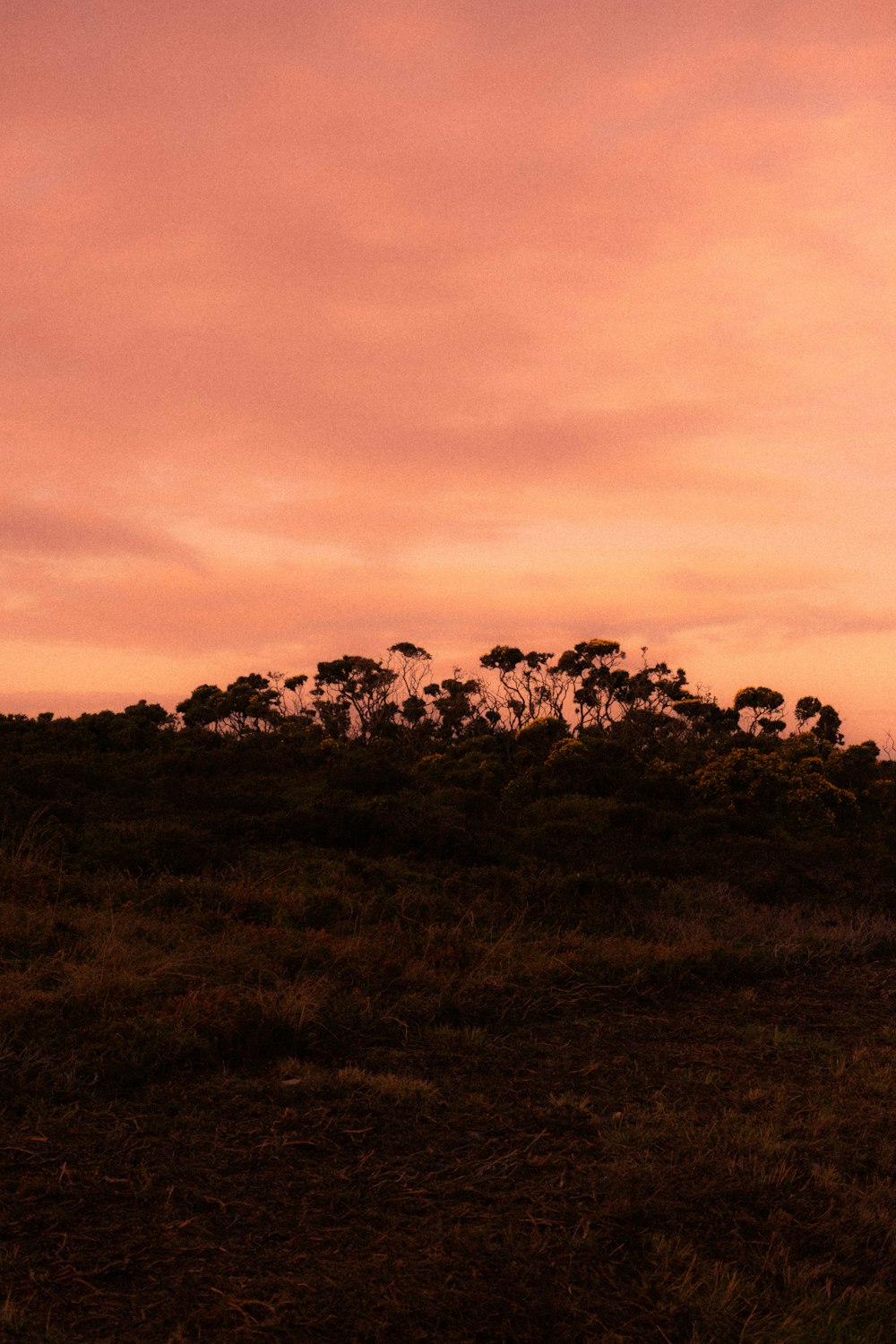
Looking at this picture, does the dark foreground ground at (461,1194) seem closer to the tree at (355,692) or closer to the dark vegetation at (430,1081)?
the dark vegetation at (430,1081)

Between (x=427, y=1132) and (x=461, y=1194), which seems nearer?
(x=461, y=1194)

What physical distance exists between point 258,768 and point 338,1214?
20106mm

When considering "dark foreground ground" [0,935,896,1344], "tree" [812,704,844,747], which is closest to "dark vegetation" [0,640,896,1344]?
"dark foreground ground" [0,935,896,1344]

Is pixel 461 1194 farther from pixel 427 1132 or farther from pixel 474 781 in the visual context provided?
pixel 474 781

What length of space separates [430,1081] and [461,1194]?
1902mm

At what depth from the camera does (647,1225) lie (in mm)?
5094

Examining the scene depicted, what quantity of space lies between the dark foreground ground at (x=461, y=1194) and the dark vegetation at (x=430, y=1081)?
2cm

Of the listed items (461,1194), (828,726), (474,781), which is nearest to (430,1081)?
(461,1194)

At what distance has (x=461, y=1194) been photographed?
17.9 ft

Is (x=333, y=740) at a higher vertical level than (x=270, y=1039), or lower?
higher

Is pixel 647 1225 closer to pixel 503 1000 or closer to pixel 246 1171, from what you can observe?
pixel 246 1171

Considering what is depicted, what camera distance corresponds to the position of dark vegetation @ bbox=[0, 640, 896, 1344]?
449 cm

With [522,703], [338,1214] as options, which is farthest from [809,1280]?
[522,703]

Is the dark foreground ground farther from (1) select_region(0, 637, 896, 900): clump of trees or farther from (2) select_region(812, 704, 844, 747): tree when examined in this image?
(2) select_region(812, 704, 844, 747): tree
